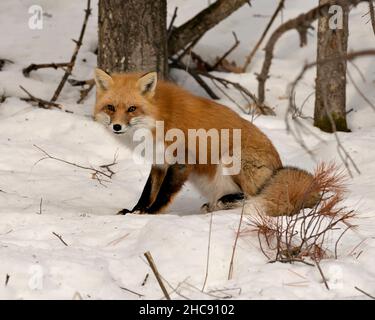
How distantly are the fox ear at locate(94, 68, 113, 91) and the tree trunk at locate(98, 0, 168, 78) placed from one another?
1.31m

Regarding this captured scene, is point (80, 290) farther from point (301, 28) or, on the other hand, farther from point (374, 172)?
point (374, 172)

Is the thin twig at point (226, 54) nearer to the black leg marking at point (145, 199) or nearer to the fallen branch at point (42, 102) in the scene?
the fallen branch at point (42, 102)

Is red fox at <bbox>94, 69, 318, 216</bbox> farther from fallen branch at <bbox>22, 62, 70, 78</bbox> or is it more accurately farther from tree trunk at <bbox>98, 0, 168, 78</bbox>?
fallen branch at <bbox>22, 62, 70, 78</bbox>

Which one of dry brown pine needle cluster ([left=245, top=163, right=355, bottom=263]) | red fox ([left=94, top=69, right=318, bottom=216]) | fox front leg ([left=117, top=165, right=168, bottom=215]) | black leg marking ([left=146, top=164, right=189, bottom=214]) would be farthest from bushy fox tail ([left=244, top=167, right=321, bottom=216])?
fox front leg ([left=117, top=165, right=168, bottom=215])

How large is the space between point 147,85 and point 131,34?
1.50 meters

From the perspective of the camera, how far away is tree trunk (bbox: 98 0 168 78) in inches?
247

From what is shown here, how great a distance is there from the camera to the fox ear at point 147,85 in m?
4.94

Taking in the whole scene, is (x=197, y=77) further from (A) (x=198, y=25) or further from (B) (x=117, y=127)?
(B) (x=117, y=127)

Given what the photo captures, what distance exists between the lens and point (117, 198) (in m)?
5.42

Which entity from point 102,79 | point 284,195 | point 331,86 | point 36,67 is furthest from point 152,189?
point 36,67

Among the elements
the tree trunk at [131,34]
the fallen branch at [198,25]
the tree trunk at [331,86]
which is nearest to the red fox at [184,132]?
the tree trunk at [131,34]

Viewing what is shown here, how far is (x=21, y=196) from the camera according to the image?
5.12 m
